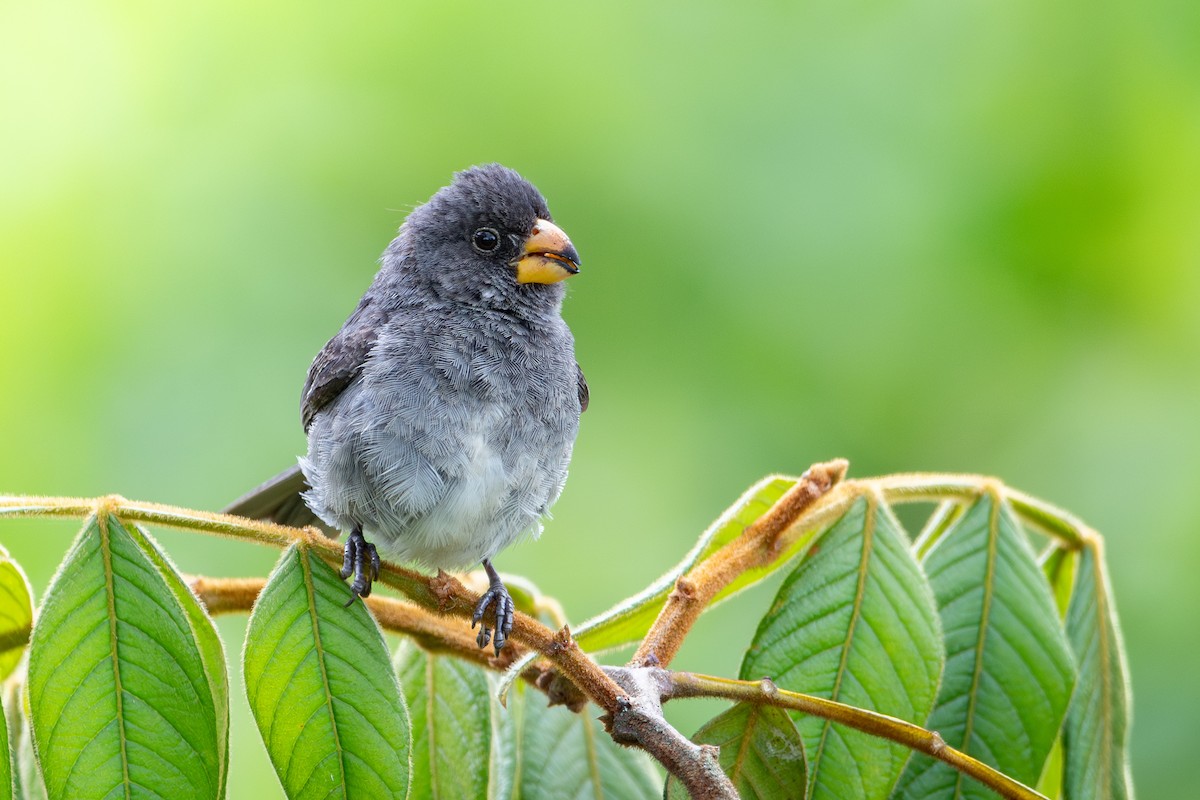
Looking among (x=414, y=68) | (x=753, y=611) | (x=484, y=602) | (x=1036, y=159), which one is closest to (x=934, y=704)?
(x=484, y=602)

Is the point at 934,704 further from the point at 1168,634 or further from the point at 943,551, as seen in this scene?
the point at 1168,634

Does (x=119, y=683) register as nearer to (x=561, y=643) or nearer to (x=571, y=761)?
(x=561, y=643)

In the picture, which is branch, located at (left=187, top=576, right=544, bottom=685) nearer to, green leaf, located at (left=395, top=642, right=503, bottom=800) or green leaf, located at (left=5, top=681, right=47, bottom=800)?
green leaf, located at (left=395, top=642, right=503, bottom=800)

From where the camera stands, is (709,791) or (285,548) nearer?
(709,791)

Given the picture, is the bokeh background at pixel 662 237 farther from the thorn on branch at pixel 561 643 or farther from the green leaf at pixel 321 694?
the thorn on branch at pixel 561 643

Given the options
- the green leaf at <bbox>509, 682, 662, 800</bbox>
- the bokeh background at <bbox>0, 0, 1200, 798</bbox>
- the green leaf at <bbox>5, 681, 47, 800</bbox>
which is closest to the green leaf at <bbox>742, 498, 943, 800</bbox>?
the green leaf at <bbox>509, 682, 662, 800</bbox>

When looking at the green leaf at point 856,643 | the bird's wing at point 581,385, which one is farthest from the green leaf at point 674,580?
the bird's wing at point 581,385

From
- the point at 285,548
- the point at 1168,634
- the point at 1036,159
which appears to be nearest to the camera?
the point at 285,548
